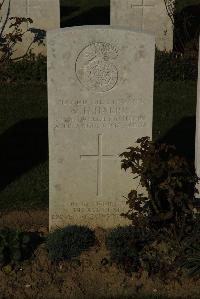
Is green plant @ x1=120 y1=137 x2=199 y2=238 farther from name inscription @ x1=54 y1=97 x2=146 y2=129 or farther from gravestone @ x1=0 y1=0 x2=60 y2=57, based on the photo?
gravestone @ x1=0 y1=0 x2=60 y2=57

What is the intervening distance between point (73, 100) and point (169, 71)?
608 centimetres

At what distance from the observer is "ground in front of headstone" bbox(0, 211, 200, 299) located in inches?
243

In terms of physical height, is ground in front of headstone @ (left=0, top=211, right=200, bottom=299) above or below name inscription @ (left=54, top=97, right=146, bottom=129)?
below

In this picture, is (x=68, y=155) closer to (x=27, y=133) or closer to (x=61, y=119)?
(x=61, y=119)

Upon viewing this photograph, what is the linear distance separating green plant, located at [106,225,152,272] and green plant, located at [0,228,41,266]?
2.57 feet

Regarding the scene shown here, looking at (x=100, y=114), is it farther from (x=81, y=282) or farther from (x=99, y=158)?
(x=81, y=282)

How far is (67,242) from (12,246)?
0.52 m

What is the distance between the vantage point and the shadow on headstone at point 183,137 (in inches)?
378

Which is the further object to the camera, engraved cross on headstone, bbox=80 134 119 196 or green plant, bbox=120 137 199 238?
engraved cross on headstone, bbox=80 134 119 196

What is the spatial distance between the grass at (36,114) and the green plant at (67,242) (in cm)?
126

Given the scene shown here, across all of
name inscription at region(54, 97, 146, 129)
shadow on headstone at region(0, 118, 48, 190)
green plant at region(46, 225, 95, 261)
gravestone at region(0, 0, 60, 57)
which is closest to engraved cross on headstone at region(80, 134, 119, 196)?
name inscription at region(54, 97, 146, 129)

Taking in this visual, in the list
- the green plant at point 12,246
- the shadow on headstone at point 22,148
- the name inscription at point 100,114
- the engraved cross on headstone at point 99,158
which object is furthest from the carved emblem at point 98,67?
the shadow on headstone at point 22,148

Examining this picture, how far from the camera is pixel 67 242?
6613 millimetres

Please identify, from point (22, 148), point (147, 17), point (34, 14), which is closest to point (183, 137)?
point (22, 148)
